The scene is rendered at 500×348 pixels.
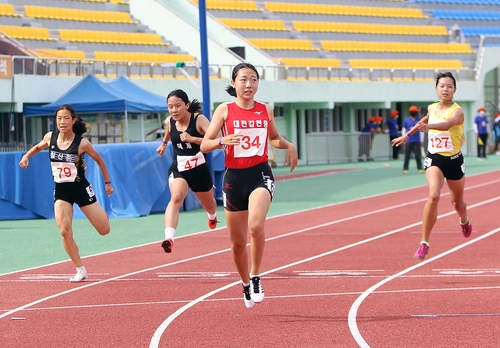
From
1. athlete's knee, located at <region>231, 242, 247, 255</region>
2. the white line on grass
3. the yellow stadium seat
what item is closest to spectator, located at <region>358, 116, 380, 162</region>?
the yellow stadium seat

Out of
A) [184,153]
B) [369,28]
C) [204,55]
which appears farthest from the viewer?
[369,28]

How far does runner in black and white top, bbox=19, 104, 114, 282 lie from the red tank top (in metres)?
2.83

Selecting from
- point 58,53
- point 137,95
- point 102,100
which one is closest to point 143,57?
point 58,53

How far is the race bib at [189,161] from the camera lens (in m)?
11.7

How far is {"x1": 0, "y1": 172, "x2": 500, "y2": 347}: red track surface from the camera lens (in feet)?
23.2

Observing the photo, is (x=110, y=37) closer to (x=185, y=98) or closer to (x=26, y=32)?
(x=26, y=32)

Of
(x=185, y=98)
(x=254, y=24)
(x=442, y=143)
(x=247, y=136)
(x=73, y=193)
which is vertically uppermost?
(x=254, y=24)

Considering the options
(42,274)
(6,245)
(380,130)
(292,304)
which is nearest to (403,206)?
(6,245)

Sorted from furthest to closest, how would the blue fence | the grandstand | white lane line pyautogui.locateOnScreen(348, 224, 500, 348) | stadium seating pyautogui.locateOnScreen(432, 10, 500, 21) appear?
stadium seating pyautogui.locateOnScreen(432, 10, 500, 21)
the grandstand
the blue fence
white lane line pyautogui.locateOnScreen(348, 224, 500, 348)

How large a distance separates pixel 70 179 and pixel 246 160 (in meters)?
3.07

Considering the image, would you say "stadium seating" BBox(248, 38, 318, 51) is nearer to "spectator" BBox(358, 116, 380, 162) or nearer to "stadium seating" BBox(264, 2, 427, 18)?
"stadium seating" BBox(264, 2, 427, 18)

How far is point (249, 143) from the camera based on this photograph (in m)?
8.03

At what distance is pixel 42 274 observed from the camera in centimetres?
1119

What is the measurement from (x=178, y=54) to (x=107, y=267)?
2387cm
